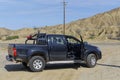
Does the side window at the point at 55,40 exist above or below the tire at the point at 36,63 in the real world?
above

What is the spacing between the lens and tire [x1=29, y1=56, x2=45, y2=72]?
18.2 m

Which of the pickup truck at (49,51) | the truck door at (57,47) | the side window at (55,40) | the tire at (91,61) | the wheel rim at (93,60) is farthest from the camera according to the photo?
the wheel rim at (93,60)

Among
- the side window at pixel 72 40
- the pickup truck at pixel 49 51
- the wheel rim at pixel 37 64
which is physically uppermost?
the side window at pixel 72 40

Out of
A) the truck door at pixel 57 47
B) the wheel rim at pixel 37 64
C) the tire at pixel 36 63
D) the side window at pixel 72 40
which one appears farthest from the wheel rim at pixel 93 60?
the wheel rim at pixel 37 64

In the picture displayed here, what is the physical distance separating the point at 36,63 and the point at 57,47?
4.99ft

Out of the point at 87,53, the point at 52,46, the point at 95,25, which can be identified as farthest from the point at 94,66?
the point at 95,25

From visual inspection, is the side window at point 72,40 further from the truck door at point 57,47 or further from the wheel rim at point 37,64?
the wheel rim at point 37,64


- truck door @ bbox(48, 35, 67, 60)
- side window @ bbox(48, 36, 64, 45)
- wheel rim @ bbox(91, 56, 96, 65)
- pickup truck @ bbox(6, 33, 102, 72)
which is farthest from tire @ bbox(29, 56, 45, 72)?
wheel rim @ bbox(91, 56, 96, 65)

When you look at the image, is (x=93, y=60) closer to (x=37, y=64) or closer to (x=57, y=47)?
(x=57, y=47)

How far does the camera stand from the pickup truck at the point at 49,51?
59.5 feet

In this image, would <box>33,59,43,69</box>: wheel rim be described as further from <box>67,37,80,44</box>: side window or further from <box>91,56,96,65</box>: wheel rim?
<box>91,56,96,65</box>: wheel rim

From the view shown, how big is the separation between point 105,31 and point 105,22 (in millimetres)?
38040

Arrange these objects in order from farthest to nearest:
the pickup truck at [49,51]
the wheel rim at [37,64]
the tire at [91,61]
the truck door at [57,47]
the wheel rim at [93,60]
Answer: the wheel rim at [93,60] → the tire at [91,61] → the truck door at [57,47] → the wheel rim at [37,64] → the pickup truck at [49,51]

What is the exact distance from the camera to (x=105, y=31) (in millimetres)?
120938
